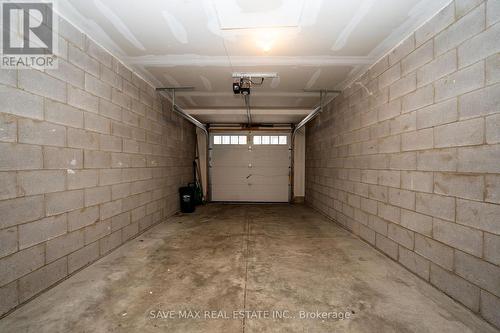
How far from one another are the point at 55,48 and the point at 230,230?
10.7ft

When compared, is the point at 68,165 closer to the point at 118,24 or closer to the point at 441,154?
the point at 118,24

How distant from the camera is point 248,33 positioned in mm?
2416

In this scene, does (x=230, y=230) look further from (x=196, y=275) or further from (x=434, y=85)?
(x=434, y=85)

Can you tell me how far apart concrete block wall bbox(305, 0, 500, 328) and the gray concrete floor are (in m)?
0.27

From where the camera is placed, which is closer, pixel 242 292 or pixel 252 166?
pixel 242 292

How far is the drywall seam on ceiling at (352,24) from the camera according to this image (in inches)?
79.0

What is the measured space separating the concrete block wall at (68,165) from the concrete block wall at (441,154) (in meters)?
3.55

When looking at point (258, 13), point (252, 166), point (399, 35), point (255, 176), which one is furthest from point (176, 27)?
point (255, 176)

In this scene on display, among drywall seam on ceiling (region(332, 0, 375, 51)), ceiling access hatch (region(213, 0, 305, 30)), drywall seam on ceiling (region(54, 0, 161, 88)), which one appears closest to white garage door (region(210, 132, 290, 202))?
drywall seam on ceiling (region(54, 0, 161, 88))

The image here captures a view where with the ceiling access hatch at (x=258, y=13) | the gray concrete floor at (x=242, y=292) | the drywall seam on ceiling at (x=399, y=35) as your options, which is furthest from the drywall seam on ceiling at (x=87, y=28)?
the drywall seam on ceiling at (x=399, y=35)

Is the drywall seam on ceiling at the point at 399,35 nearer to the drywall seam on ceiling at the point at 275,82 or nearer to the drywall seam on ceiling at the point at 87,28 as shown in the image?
the drywall seam on ceiling at the point at 275,82

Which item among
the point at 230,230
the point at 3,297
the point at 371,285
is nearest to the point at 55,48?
the point at 3,297

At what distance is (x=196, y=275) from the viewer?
228cm

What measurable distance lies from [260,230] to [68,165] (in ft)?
9.53
